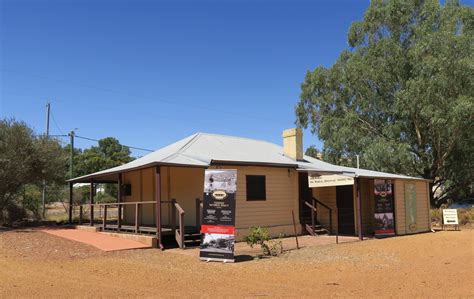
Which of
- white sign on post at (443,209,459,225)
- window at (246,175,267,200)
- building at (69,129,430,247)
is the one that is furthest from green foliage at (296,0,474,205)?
window at (246,175,267,200)

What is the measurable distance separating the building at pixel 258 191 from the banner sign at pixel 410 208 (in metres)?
0.04

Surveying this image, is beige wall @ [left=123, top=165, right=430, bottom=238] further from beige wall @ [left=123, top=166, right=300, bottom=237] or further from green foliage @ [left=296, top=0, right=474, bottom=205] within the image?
green foliage @ [left=296, top=0, right=474, bottom=205]

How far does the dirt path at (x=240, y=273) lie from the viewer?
7949 mm

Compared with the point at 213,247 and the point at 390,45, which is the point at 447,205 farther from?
the point at 213,247

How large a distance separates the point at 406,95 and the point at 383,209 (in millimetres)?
Result: 11894

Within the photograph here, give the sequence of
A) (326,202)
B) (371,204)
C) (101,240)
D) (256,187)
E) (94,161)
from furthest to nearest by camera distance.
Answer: (94,161), (371,204), (326,202), (256,187), (101,240)

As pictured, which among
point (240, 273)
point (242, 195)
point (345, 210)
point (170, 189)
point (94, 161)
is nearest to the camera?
point (240, 273)

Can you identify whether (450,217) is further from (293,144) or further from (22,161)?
→ (22,161)

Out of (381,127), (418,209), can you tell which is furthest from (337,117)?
(418,209)

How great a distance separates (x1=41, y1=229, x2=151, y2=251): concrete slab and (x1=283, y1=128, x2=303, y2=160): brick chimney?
25.8 ft

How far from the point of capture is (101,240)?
1531cm

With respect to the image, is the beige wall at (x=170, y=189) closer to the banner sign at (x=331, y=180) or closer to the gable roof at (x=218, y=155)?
the gable roof at (x=218, y=155)

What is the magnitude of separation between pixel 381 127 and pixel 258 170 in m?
17.0

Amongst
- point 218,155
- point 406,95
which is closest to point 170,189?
point 218,155
